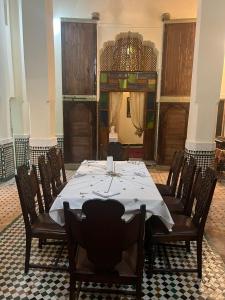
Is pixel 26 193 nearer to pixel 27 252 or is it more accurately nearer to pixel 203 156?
pixel 27 252

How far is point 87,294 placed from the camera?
1.92m

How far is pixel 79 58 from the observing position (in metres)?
5.43

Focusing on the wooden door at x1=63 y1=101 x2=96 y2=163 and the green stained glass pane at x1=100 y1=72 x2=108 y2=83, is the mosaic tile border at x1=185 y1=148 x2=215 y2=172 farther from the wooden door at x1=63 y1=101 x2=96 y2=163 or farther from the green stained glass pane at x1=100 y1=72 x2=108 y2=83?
the green stained glass pane at x1=100 y1=72 x2=108 y2=83

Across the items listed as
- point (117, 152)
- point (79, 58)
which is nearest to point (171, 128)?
point (117, 152)

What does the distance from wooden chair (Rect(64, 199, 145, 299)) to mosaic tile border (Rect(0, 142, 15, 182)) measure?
3391mm

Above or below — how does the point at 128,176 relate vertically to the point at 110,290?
above

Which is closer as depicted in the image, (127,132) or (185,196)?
(185,196)

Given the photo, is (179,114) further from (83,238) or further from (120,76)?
(83,238)

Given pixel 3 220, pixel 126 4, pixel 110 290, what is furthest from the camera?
pixel 126 4

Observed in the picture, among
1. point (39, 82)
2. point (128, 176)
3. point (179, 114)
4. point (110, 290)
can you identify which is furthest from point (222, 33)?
point (110, 290)

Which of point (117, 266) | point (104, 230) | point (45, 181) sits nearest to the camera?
point (104, 230)

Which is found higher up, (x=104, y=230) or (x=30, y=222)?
(x=104, y=230)

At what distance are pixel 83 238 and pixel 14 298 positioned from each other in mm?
892

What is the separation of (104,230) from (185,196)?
54.2 inches
